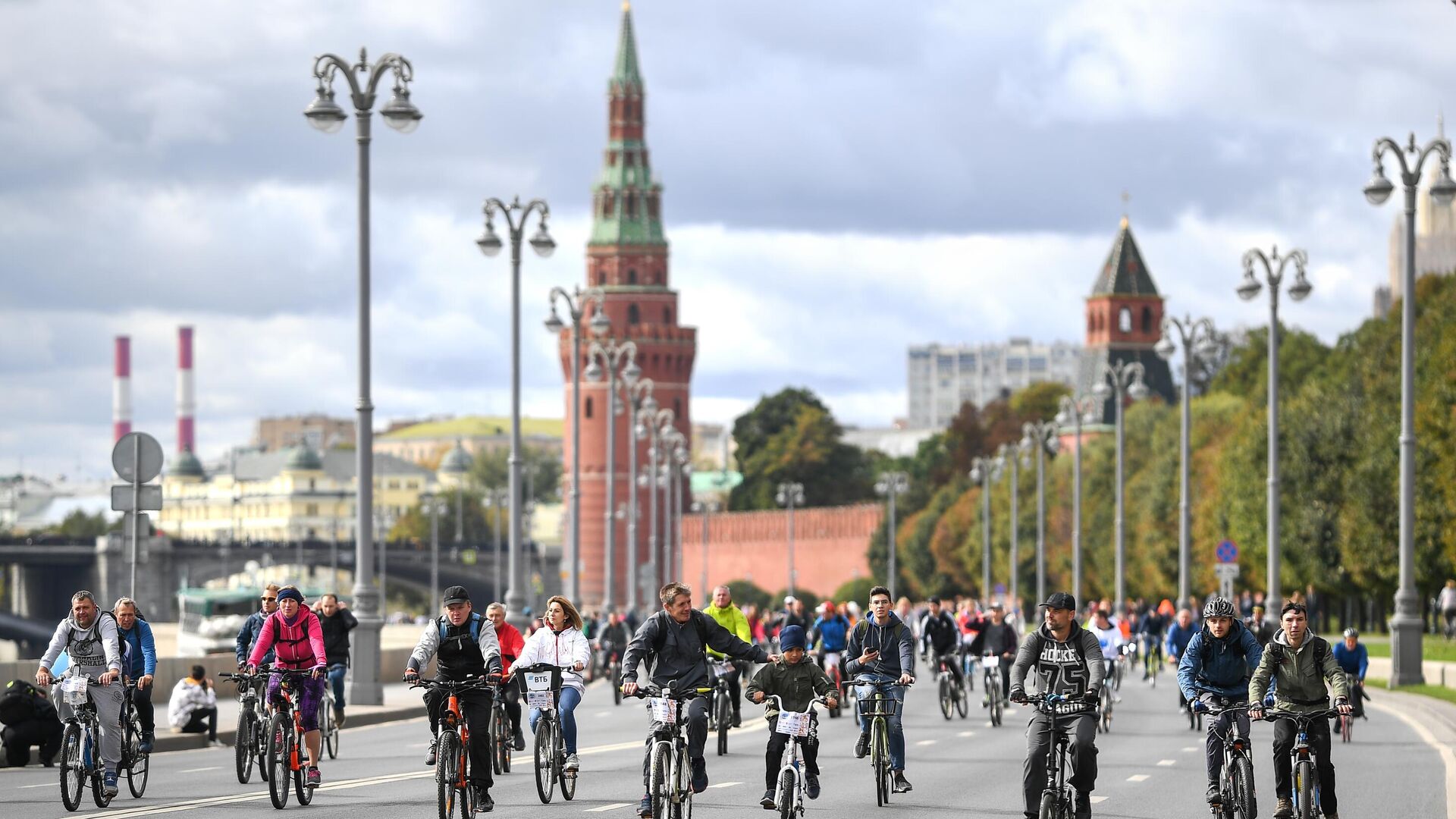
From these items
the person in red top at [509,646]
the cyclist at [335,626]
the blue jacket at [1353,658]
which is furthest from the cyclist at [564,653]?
the blue jacket at [1353,658]

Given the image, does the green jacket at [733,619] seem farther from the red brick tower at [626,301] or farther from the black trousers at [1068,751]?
the red brick tower at [626,301]

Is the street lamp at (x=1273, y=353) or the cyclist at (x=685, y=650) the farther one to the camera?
the street lamp at (x=1273, y=353)

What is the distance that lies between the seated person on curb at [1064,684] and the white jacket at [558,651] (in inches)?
192

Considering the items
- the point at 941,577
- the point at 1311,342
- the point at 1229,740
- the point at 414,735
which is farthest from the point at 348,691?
the point at 1311,342

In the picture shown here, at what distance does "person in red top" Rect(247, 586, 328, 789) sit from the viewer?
62.0 ft

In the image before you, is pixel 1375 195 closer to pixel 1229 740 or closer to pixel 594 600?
pixel 1229 740

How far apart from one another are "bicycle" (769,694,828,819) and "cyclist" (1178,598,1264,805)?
239 centimetres

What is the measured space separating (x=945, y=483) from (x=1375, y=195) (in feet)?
356

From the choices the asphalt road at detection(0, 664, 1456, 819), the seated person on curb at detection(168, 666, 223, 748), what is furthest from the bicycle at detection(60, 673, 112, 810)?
the seated person on curb at detection(168, 666, 223, 748)

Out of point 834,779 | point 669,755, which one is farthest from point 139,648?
Result: point 834,779

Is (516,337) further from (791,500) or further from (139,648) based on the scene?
(791,500)

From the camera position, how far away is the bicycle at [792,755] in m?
16.0

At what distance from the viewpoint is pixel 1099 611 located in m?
33.7

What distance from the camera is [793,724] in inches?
650
